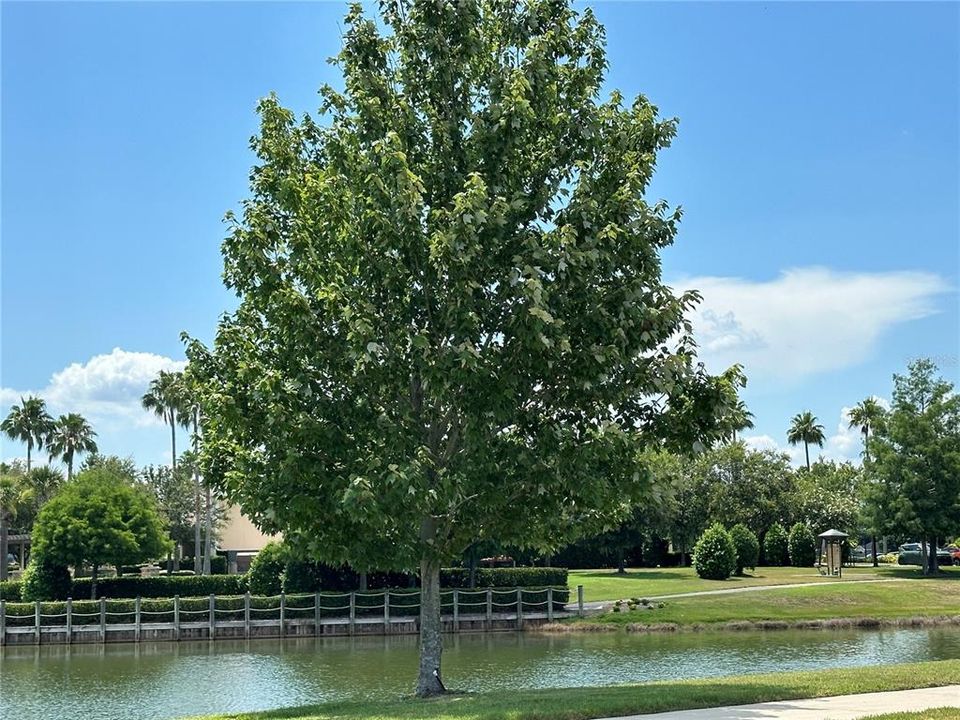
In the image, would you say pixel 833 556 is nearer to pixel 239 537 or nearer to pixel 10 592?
pixel 10 592

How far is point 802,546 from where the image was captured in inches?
A: 2657

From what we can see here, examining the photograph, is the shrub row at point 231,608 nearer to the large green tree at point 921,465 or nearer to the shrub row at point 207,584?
the shrub row at point 207,584

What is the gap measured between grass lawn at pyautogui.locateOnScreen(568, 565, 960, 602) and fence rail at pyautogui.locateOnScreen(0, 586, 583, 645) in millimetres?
6135

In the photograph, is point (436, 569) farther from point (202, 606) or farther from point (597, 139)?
point (202, 606)

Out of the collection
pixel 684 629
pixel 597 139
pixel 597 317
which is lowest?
pixel 684 629

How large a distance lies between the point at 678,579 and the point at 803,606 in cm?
1291

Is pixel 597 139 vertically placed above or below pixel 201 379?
above

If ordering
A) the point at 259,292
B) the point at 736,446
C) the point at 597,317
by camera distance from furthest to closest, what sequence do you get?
the point at 736,446
the point at 259,292
the point at 597,317

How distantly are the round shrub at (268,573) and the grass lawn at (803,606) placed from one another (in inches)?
544

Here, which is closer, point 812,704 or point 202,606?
point 812,704

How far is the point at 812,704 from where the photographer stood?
13797 millimetres

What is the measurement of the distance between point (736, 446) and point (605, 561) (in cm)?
1213

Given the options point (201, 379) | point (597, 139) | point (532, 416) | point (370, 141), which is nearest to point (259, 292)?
point (201, 379)

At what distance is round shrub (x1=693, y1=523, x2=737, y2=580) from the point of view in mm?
55938
